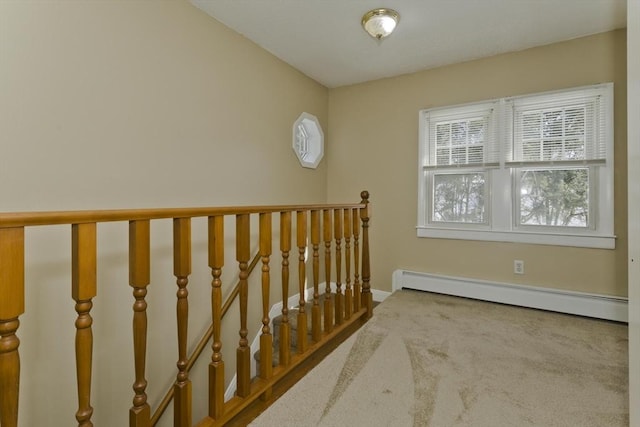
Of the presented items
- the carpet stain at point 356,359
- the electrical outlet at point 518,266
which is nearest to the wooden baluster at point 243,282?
the carpet stain at point 356,359

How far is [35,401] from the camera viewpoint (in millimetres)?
1549

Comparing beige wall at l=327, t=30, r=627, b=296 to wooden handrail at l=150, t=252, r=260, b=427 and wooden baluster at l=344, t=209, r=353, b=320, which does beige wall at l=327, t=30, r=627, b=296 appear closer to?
wooden baluster at l=344, t=209, r=353, b=320

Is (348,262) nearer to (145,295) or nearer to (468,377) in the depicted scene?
(468,377)

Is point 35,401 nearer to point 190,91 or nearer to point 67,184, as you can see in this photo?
point 67,184

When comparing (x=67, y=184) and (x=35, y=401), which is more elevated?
(x=67, y=184)

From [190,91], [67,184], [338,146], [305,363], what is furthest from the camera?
[338,146]

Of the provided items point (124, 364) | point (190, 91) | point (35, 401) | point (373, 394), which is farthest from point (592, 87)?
point (35, 401)

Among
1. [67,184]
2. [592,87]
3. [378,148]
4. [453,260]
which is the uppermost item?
[592,87]

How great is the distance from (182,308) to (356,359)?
1.09 meters

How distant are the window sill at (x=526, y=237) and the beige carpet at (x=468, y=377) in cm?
59

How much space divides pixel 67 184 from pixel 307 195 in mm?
2153

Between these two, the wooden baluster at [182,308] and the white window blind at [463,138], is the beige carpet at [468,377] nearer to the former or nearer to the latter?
the wooden baluster at [182,308]

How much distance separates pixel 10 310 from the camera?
729mm

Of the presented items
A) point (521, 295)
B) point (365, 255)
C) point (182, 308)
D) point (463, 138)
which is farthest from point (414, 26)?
point (182, 308)
